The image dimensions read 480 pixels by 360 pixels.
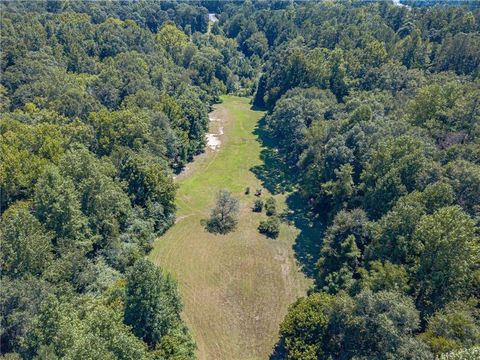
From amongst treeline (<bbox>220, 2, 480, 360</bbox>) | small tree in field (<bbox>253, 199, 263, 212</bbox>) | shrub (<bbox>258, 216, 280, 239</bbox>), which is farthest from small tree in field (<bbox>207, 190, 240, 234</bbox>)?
treeline (<bbox>220, 2, 480, 360</bbox>)

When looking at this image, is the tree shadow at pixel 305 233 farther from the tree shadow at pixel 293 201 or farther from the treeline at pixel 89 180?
the treeline at pixel 89 180

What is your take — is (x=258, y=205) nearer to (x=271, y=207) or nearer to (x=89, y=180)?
(x=271, y=207)

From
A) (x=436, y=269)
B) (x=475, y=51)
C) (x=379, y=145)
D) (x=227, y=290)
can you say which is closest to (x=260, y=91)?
(x=475, y=51)

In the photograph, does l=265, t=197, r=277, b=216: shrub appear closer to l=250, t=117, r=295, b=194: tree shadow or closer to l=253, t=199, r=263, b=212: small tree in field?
l=253, t=199, r=263, b=212: small tree in field

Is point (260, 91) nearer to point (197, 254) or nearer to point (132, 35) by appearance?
point (132, 35)

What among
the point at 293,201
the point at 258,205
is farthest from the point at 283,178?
the point at 258,205
